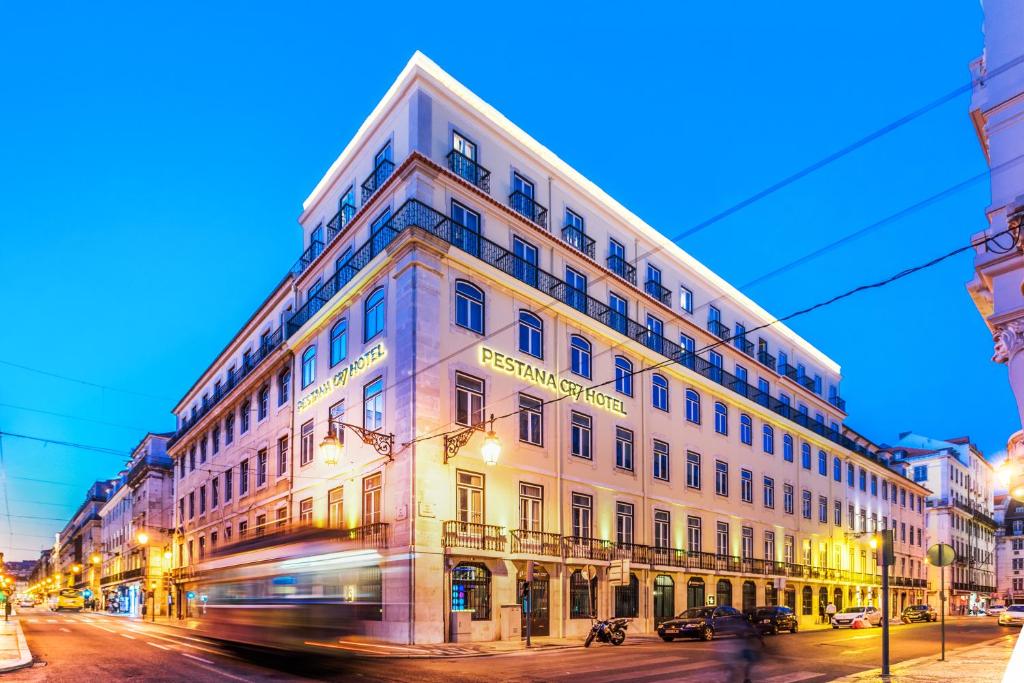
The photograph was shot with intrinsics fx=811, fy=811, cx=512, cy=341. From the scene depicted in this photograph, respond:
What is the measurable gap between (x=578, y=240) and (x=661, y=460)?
11176 millimetres

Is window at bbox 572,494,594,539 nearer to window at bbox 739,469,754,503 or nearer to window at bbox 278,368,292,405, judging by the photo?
window at bbox 278,368,292,405

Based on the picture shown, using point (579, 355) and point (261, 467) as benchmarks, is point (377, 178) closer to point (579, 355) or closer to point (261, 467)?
point (579, 355)

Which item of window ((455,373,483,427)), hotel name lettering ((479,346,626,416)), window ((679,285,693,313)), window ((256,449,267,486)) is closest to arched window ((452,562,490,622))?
window ((455,373,483,427))

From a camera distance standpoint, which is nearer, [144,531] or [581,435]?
[581,435]

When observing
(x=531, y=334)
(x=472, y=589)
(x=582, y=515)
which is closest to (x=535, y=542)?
(x=472, y=589)

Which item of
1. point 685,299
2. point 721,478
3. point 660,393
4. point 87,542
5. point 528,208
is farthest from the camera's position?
point 87,542

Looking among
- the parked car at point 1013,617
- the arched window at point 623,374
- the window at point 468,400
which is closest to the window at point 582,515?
the arched window at point 623,374

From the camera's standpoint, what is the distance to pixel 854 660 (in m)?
20.2

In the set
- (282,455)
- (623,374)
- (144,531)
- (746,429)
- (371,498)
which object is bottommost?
(144,531)

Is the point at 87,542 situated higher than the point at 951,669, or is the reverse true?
the point at 951,669

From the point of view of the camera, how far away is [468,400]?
29.1 meters

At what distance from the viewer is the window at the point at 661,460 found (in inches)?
1496

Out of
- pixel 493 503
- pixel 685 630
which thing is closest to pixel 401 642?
pixel 493 503

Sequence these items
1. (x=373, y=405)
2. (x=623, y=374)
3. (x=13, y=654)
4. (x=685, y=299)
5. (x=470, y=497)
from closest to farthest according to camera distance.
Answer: (x=13, y=654), (x=470, y=497), (x=373, y=405), (x=623, y=374), (x=685, y=299)
